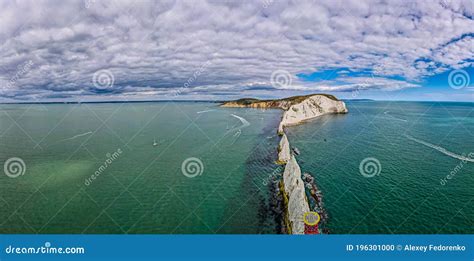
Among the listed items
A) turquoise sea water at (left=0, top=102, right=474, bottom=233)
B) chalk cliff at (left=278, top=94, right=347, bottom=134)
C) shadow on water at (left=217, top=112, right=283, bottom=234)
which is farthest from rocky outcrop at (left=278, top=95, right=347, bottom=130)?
shadow on water at (left=217, top=112, right=283, bottom=234)

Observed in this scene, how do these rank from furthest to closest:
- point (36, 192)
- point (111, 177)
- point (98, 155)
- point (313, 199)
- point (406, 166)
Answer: point (98, 155)
point (406, 166)
point (111, 177)
point (36, 192)
point (313, 199)

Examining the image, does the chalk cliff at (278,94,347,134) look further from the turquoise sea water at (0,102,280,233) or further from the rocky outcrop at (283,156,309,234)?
the rocky outcrop at (283,156,309,234)

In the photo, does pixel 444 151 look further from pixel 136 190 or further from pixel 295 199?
pixel 136 190

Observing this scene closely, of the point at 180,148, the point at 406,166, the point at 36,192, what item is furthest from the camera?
the point at 180,148

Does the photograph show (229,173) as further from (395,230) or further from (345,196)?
(395,230)

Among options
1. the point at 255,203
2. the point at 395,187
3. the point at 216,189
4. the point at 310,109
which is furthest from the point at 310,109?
the point at 255,203

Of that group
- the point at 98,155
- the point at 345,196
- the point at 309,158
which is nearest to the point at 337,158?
the point at 309,158
